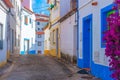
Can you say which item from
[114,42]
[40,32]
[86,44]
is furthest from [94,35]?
[40,32]

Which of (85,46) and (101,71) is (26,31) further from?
(101,71)

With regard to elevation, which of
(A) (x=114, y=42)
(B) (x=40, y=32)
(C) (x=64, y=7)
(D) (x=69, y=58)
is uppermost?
(B) (x=40, y=32)

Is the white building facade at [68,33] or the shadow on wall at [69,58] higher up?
the white building facade at [68,33]

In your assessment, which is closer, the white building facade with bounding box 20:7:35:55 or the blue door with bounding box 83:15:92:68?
the blue door with bounding box 83:15:92:68

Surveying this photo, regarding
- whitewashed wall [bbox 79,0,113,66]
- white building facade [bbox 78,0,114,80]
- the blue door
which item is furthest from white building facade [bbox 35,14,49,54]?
whitewashed wall [bbox 79,0,113,66]

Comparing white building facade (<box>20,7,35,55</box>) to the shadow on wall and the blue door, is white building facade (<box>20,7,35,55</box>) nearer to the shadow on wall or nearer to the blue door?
the shadow on wall

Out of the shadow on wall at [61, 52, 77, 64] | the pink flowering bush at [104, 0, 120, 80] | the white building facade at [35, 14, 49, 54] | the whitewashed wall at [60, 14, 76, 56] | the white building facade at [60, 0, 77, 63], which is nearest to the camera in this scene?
the pink flowering bush at [104, 0, 120, 80]

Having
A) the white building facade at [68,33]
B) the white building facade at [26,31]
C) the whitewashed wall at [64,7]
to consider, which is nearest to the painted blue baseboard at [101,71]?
the white building facade at [68,33]

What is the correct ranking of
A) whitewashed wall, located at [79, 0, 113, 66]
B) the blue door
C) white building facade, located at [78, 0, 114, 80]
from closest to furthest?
white building facade, located at [78, 0, 114, 80], whitewashed wall, located at [79, 0, 113, 66], the blue door

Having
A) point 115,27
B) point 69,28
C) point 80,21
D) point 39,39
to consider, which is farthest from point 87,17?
point 39,39

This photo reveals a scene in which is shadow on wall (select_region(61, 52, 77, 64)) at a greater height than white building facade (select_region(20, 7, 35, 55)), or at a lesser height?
lesser

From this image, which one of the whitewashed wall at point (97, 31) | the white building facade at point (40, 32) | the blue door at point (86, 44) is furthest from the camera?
Answer: the white building facade at point (40, 32)

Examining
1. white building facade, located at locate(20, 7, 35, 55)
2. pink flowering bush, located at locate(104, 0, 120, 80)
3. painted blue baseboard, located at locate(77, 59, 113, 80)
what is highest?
white building facade, located at locate(20, 7, 35, 55)

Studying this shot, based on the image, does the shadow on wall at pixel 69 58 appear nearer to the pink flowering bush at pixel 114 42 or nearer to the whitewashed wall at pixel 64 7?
the whitewashed wall at pixel 64 7
